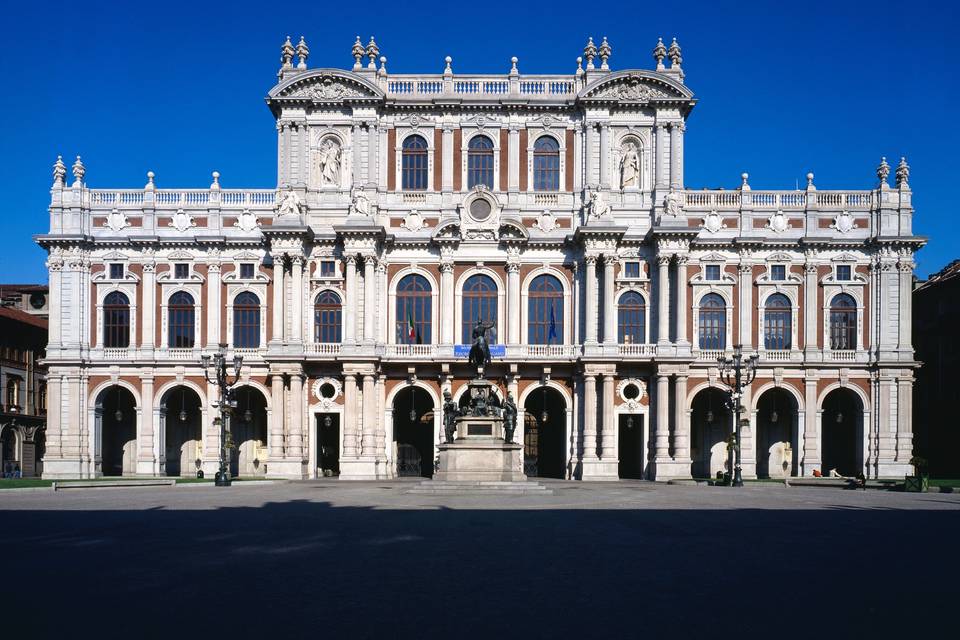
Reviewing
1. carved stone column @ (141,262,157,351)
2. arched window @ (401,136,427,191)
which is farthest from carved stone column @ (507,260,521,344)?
carved stone column @ (141,262,157,351)

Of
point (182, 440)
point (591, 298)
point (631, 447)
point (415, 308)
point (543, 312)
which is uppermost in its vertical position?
point (591, 298)

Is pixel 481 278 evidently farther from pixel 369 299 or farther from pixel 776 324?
pixel 776 324

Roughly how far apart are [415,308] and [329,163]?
10999mm

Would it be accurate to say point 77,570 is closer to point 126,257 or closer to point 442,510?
point 442,510

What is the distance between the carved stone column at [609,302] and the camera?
2282 inches

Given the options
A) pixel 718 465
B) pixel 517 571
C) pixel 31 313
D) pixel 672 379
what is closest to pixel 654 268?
pixel 672 379

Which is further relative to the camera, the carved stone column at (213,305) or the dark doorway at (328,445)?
the dark doorway at (328,445)

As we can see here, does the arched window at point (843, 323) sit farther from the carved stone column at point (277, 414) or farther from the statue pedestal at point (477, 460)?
the carved stone column at point (277, 414)

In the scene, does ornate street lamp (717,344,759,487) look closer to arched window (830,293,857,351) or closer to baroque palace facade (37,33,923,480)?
baroque palace facade (37,33,923,480)

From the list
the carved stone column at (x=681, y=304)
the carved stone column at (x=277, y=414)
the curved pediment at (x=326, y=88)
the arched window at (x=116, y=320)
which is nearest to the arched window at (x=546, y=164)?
the carved stone column at (x=681, y=304)

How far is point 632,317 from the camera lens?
5956 centimetres

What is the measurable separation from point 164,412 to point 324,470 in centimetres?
1113

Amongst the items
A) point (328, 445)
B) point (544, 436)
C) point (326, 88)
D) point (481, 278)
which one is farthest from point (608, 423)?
point (326, 88)

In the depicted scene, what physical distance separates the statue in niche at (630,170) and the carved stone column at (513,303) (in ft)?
28.9
